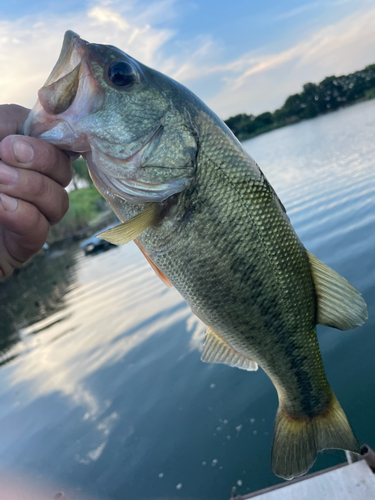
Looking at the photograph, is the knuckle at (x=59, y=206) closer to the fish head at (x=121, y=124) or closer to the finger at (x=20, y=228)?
the finger at (x=20, y=228)

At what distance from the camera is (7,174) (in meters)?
1.59

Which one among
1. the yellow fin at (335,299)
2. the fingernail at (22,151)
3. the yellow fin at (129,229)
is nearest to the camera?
the fingernail at (22,151)

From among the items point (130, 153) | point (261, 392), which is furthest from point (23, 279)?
point (130, 153)

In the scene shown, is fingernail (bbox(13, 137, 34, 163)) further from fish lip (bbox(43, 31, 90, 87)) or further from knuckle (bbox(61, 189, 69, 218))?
fish lip (bbox(43, 31, 90, 87))

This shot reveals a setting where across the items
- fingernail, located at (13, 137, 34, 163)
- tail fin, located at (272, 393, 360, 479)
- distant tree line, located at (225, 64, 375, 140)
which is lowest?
tail fin, located at (272, 393, 360, 479)

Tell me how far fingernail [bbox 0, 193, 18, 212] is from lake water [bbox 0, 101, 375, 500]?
2510 mm

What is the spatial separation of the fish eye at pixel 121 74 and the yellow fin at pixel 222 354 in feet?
4.74

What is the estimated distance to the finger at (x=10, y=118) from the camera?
1.82 m

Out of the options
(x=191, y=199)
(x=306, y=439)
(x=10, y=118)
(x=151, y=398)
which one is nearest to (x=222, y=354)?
(x=306, y=439)

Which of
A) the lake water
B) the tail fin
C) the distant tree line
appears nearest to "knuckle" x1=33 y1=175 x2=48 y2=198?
the tail fin

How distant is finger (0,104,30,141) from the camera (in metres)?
1.82

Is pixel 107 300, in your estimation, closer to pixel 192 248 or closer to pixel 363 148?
pixel 192 248

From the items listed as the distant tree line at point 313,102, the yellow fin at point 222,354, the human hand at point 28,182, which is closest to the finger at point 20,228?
the human hand at point 28,182

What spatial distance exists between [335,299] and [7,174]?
1.77m
